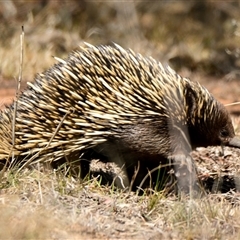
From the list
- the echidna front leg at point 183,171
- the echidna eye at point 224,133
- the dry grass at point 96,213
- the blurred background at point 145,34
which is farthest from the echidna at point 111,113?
the blurred background at point 145,34

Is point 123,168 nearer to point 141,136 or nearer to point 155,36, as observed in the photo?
point 141,136

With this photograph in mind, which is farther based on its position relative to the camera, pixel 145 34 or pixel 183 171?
pixel 145 34

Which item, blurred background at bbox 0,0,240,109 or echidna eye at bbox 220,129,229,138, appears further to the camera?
blurred background at bbox 0,0,240,109

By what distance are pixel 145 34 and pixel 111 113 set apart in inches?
300

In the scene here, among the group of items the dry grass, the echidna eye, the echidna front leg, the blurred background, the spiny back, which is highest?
the blurred background

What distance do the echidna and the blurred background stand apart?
14.1ft

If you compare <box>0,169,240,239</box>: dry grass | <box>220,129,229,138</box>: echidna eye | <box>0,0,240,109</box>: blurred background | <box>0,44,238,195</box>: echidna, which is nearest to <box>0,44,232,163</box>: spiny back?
<box>0,44,238,195</box>: echidna

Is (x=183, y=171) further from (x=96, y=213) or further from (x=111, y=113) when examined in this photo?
(x=96, y=213)

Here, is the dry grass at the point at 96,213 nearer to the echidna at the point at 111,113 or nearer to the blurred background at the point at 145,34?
the echidna at the point at 111,113

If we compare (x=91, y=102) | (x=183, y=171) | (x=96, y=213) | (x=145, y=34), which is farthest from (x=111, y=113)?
(x=145, y=34)

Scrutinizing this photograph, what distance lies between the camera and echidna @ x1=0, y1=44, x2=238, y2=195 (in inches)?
218

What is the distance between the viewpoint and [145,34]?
1297 centimetres

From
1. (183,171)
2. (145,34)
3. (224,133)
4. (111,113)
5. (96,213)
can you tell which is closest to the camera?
(96,213)

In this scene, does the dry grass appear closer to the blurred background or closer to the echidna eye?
the echidna eye
